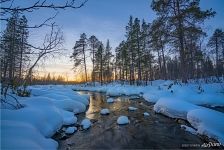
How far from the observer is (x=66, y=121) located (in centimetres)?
921

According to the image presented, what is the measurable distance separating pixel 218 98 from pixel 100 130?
9622mm

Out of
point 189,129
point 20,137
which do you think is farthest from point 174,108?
point 20,137

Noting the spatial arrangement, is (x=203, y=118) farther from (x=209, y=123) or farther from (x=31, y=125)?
(x=31, y=125)

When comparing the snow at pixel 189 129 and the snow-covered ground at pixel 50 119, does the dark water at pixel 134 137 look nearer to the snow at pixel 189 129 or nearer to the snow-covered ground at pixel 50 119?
the snow at pixel 189 129

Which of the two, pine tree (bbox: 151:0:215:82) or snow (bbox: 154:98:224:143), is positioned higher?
pine tree (bbox: 151:0:215:82)

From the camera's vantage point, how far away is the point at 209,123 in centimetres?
730

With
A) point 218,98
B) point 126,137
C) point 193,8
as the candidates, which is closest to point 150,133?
point 126,137

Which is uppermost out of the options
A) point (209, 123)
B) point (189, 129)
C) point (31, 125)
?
point (31, 125)

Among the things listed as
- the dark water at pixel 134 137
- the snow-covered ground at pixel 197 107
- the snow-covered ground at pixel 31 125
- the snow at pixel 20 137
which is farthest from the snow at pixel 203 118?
the snow at pixel 20 137

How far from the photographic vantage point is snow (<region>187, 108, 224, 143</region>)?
266 inches

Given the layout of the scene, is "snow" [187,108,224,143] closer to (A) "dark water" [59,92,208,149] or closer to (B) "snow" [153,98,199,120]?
(A) "dark water" [59,92,208,149]

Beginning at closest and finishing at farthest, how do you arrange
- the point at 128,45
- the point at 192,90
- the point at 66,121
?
the point at 66,121 → the point at 192,90 → the point at 128,45

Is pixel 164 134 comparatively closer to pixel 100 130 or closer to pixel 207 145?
pixel 207 145

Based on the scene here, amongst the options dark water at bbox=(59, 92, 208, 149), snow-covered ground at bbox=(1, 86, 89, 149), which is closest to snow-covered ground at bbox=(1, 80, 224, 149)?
snow-covered ground at bbox=(1, 86, 89, 149)
